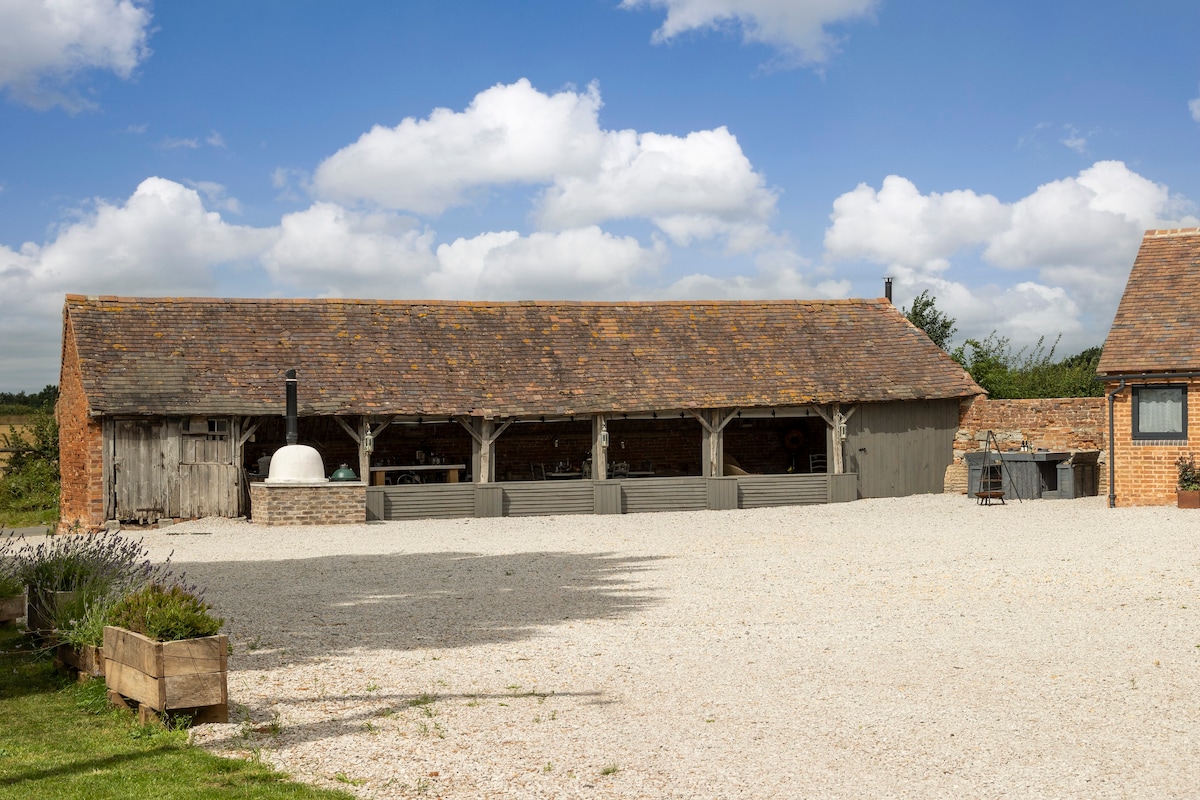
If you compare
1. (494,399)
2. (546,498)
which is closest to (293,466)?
(494,399)

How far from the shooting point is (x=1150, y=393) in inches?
808

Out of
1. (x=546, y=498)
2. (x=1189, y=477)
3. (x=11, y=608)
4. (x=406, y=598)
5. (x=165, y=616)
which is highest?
(x=165, y=616)

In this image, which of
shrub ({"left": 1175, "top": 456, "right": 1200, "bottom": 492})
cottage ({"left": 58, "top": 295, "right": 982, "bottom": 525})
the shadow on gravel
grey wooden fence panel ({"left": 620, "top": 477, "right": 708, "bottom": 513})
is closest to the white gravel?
the shadow on gravel

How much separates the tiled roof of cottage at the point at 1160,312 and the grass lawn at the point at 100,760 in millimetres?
18603

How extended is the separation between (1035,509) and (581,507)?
8657 mm

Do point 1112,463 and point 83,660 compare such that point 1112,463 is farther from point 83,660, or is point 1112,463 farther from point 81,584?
point 83,660

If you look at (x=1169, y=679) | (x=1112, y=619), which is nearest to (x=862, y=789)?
(x=1169, y=679)

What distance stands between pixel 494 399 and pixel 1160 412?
12512 millimetres

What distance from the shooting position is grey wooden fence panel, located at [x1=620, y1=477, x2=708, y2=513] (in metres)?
22.9

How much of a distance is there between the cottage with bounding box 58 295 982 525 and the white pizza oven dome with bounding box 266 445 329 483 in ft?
3.79

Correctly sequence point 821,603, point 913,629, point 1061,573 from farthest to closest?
1. point 1061,573
2. point 821,603
3. point 913,629

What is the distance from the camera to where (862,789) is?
5539 mm

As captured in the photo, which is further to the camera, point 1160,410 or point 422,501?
point 422,501

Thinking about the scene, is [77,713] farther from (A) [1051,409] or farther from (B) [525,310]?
(A) [1051,409]
